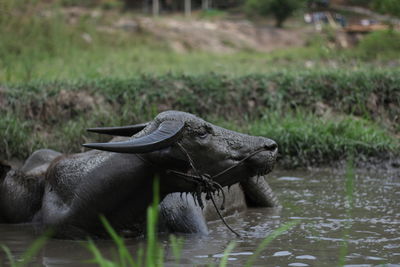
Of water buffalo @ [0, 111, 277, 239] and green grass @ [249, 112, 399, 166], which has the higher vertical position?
water buffalo @ [0, 111, 277, 239]

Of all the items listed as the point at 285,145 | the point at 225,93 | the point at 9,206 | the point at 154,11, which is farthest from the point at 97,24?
the point at 9,206

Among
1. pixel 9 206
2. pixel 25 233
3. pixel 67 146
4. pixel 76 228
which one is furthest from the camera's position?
pixel 67 146

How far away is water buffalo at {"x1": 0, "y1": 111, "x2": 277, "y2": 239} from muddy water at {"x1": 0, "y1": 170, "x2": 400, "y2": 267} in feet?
0.69

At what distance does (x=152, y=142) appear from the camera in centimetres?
414

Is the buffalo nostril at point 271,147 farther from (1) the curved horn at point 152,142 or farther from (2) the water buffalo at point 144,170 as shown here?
(1) the curved horn at point 152,142

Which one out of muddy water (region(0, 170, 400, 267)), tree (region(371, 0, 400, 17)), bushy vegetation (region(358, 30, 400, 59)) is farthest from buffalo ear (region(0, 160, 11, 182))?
bushy vegetation (region(358, 30, 400, 59))

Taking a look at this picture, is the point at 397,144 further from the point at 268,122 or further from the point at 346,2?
the point at 346,2

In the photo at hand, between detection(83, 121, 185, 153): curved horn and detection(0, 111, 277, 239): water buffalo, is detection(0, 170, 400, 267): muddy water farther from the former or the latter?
detection(83, 121, 185, 153): curved horn

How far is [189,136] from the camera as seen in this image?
4.50 meters

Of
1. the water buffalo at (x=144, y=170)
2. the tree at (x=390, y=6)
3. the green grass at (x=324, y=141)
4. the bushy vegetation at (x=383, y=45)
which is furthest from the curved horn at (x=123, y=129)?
the bushy vegetation at (x=383, y=45)

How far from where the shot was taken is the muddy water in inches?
173

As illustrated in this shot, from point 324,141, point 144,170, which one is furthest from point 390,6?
point 144,170

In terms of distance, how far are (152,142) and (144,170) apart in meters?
0.50

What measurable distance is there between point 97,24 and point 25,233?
19853 millimetres
